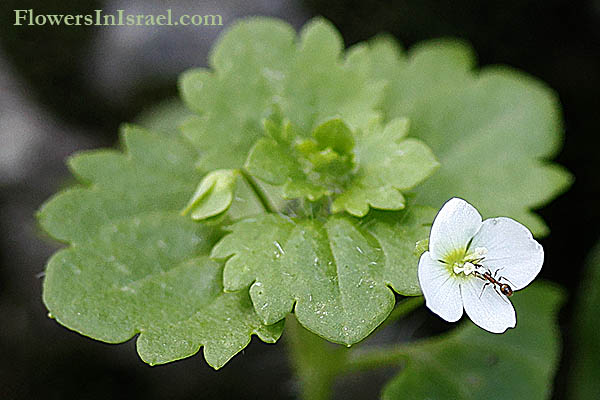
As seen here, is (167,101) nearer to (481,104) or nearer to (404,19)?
(404,19)

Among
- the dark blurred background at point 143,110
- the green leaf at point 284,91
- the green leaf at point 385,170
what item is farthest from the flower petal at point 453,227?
the dark blurred background at point 143,110

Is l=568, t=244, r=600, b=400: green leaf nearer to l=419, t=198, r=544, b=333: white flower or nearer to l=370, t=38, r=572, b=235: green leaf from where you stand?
l=370, t=38, r=572, b=235: green leaf

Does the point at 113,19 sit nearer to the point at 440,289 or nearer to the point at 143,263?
the point at 143,263

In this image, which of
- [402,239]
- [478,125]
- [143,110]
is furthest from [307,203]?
[143,110]

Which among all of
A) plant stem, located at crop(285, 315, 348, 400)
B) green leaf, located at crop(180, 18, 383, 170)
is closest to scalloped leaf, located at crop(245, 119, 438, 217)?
green leaf, located at crop(180, 18, 383, 170)

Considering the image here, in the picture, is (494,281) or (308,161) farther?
(308,161)

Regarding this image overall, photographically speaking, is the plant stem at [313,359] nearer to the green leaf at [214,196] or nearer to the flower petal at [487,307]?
the green leaf at [214,196]
